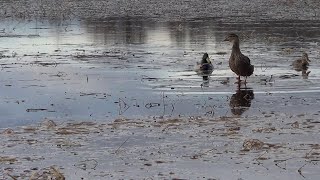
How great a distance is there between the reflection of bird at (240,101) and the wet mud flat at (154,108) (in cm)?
2

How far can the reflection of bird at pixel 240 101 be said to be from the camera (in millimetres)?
14907

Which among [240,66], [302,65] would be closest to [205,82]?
[240,66]

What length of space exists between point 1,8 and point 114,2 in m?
11.1

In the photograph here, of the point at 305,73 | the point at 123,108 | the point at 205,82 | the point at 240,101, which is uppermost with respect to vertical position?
the point at 305,73

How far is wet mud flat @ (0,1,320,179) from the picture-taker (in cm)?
1055

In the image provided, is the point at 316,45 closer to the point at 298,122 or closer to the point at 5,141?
the point at 298,122

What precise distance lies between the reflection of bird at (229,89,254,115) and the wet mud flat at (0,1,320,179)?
23 millimetres

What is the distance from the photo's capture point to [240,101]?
15984 mm

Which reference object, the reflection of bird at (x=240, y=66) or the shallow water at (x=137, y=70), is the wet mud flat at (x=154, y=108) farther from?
the reflection of bird at (x=240, y=66)

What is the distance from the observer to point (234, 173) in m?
10.0

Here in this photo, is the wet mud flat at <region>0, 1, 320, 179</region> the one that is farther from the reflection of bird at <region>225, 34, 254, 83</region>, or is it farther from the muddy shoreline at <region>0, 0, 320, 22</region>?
the muddy shoreline at <region>0, 0, 320, 22</region>


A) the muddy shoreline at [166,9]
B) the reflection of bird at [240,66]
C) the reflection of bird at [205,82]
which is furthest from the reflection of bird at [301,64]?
the muddy shoreline at [166,9]

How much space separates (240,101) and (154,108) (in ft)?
6.47

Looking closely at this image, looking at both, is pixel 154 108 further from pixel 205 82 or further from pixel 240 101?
pixel 205 82
